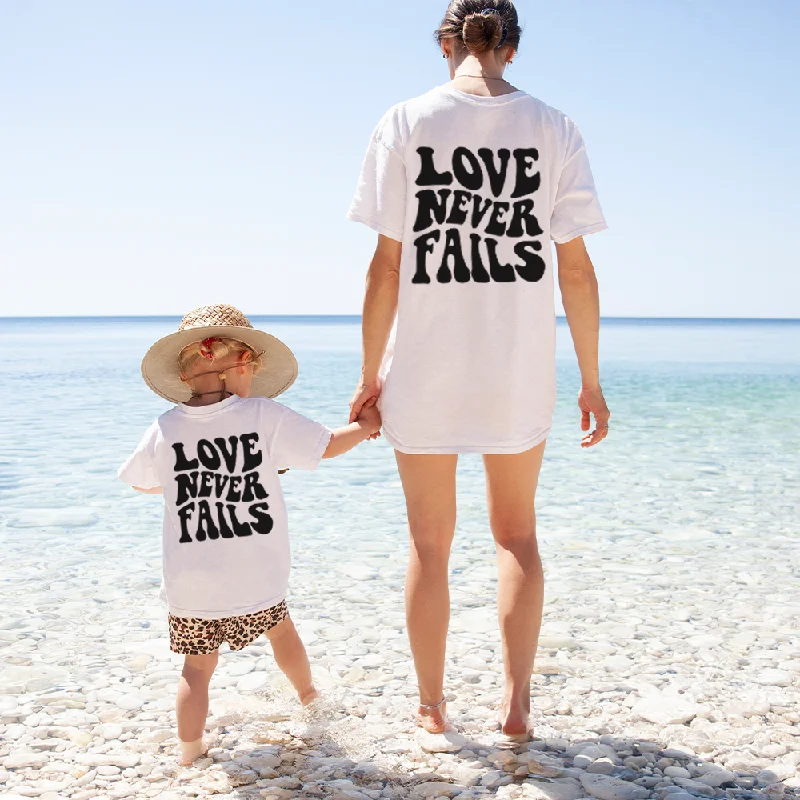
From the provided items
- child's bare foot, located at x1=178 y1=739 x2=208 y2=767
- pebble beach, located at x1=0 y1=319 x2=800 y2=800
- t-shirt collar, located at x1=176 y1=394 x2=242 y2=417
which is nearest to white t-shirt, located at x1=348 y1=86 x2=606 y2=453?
t-shirt collar, located at x1=176 y1=394 x2=242 y2=417

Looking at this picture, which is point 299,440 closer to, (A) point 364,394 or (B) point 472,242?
(A) point 364,394

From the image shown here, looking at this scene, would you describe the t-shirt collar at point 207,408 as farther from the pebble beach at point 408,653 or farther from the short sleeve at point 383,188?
the pebble beach at point 408,653

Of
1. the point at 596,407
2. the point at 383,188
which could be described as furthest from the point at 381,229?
the point at 596,407

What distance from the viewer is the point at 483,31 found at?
2590 mm

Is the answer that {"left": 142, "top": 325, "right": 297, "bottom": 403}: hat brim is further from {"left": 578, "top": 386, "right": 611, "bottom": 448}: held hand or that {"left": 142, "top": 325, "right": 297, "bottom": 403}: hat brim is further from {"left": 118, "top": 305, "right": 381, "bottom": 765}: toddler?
{"left": 578, "top": 386, "right": 611, "bottom": 448}: held hand

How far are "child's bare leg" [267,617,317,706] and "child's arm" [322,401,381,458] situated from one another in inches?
23.2

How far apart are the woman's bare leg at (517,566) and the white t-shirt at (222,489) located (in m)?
0.58

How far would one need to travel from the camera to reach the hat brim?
8.82 feet

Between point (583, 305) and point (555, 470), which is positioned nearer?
point (583, 305)

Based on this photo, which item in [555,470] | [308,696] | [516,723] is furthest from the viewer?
[555,470]

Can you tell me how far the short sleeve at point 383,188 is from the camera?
259 cm

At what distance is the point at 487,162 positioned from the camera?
8.43ft

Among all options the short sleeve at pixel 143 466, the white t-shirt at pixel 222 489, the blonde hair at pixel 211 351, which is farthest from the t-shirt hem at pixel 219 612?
the blonde hair at pixel 211 351

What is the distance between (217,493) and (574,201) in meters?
1.41
